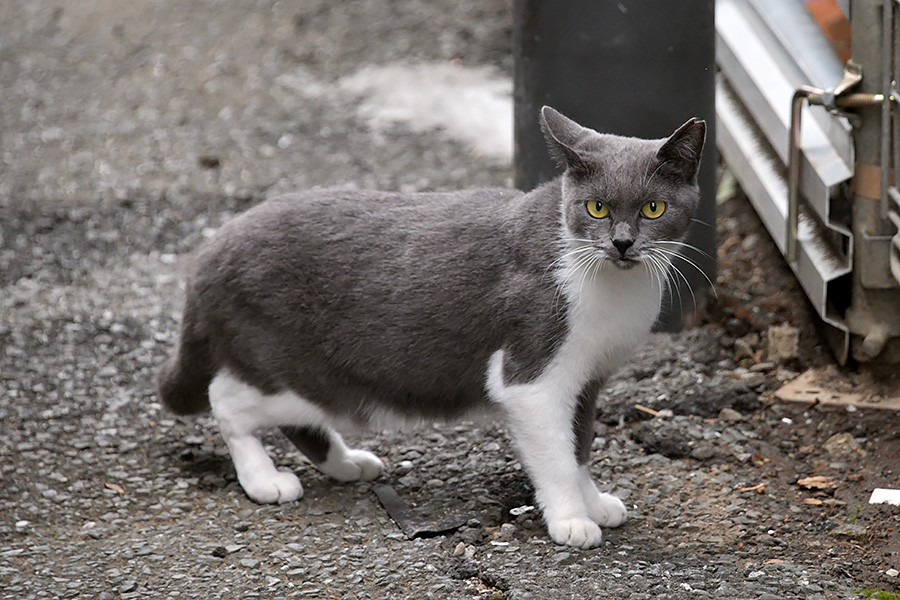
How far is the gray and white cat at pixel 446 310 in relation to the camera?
3.26m

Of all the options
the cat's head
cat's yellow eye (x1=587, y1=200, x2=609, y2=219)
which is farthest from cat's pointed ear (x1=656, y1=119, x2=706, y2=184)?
cat's yellow eye (x1=587, y1=200, x2=609, y2=219)

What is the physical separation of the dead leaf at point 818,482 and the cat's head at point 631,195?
41.8 inches

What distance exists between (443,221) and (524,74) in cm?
137

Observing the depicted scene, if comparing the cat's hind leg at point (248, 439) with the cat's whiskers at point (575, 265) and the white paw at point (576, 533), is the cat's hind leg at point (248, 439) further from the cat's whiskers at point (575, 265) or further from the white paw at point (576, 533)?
the cat's whiskers at point (575, 265)

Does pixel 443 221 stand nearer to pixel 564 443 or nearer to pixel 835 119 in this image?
pixel 564 443

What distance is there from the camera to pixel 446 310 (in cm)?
349

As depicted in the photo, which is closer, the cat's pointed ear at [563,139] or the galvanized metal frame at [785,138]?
the cat's pointed ear at [563,139]

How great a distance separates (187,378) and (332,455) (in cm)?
56

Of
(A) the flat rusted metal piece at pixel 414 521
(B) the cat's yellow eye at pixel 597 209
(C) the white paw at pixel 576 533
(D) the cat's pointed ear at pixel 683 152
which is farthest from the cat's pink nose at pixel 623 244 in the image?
(A) the flat rusted metal piece at pixel 414 521

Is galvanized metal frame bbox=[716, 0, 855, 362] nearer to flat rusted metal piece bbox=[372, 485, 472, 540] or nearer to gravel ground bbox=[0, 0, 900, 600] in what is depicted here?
gravel ground bbox=[0, 0, 900, 600]

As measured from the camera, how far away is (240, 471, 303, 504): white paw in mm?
3725

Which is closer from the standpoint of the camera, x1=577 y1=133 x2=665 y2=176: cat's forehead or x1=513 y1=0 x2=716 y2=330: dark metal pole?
x1=577 y1=133 x2=665 y2=176: cat's forehead

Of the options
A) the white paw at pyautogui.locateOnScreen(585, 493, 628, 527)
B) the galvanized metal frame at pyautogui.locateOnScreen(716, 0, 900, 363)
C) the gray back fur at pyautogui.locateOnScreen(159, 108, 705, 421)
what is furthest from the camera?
the galvanized metal frame at pyautogui.locateOnScreen(716, 0, 900, 363)

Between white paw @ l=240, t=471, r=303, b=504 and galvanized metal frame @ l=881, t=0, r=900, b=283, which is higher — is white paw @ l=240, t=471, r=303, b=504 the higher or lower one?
the lower one
